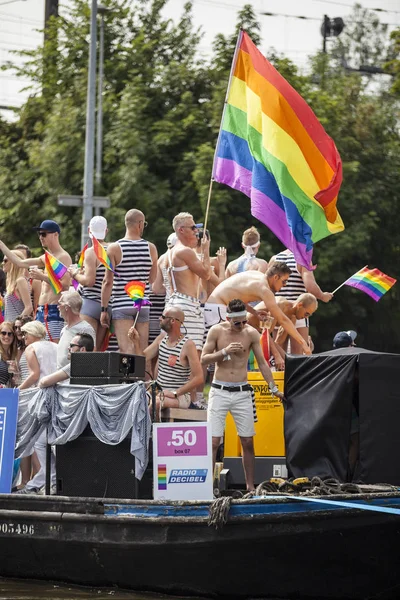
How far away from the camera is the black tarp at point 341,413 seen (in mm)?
9570

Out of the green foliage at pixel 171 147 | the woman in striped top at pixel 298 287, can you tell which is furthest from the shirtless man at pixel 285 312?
the green foliage at pixel 171 147

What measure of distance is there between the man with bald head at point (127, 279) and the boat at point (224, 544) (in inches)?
113

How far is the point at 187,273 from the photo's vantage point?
1239cm

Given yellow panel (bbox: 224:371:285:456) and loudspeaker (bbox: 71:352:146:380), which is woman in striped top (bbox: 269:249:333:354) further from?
loudspeaker (bbox: 71:352:146:380)

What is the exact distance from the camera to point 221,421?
428 inches

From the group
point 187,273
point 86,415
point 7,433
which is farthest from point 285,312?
point 7,433

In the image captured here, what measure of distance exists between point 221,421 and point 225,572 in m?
1.66

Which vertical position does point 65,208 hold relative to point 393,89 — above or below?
below

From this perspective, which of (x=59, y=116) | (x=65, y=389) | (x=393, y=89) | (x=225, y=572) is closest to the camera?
(x=225, y=572)

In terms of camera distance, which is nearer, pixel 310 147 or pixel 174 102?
pixel 310 147

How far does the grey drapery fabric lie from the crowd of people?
209 millimetres

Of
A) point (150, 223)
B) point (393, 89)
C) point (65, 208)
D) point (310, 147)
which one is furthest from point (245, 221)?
point (310, 147)

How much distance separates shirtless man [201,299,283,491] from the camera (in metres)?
10.7

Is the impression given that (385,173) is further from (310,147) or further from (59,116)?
(310,147)
